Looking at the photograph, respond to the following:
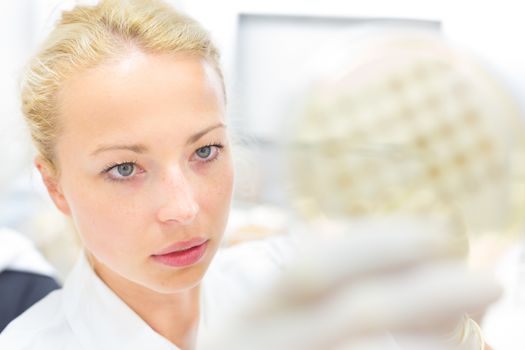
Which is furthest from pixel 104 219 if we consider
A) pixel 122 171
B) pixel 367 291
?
pixel 367 291

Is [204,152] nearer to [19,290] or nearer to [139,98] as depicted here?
[139,98]

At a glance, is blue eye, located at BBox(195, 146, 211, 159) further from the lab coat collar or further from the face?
the lab coat collar

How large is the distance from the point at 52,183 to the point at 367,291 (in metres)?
0.31

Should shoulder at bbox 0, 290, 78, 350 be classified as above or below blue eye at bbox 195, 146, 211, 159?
below

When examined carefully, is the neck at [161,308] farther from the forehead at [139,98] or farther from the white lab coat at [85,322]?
the forehead at [139,98]

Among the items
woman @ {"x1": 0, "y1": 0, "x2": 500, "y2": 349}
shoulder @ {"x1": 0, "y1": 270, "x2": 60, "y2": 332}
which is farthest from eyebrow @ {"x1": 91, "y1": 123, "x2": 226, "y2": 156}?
shoulder @ {"x1": 0, "y1": 270, "x2": 60, "y2": 332}

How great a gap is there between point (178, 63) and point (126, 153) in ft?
0.21

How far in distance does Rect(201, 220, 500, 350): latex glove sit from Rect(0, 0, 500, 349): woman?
184mm

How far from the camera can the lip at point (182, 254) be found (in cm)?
36

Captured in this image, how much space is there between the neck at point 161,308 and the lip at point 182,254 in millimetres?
82

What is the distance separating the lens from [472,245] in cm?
19

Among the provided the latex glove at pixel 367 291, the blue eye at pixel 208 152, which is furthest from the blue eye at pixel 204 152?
the latex glove at pixel 367 291

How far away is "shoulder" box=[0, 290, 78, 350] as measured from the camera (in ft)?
1.37

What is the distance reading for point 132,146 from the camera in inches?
13.7
